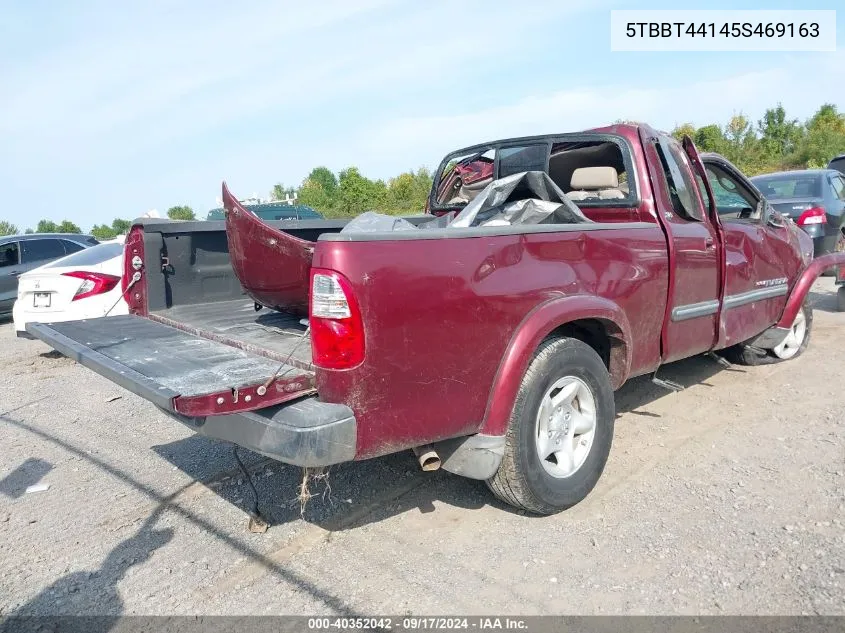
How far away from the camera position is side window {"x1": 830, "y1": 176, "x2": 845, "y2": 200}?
9.72m

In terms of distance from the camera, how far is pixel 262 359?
3090mm

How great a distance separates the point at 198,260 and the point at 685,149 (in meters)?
3.41

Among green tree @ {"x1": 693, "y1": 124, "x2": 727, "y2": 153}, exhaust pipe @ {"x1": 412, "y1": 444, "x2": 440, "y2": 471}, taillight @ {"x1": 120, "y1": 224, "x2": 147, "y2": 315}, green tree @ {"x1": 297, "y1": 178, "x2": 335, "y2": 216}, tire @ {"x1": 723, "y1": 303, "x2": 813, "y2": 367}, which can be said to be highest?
green tree @ {"x1": 693, "y1": 124, "x2": 727, "y2": 153}

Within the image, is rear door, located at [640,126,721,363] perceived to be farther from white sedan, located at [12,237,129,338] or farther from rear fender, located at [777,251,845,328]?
white sedan, located at [12,237,129,338]

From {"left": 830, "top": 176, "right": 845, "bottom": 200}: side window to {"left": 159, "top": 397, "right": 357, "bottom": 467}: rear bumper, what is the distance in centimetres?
979

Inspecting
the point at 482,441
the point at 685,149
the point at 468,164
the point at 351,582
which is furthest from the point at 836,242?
the point at 351,582

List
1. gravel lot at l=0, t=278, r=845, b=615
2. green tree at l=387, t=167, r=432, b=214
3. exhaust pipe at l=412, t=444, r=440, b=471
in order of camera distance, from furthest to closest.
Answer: green tree at l=387, t=167, r=432, b=214
exhaust pipe at l=412, t=444, r=440, b=471
gravel lot at l=0, t=278, r=845, b=615

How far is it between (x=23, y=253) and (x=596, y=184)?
435 inches

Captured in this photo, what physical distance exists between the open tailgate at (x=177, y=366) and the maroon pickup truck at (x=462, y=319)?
0.04ft

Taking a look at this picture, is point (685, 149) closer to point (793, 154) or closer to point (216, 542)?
point (216, 542)

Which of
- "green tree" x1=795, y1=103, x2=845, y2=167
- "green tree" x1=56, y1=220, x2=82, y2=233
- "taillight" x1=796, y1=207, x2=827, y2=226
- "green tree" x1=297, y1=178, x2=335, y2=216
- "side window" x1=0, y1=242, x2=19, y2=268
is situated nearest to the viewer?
"taillight" x1=796, y1=207, x2=827, y2=226

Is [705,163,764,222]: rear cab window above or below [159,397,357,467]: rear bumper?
above

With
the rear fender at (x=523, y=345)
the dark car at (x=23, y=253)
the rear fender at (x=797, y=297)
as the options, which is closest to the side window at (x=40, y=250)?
the dark car at (x=23, y=253)

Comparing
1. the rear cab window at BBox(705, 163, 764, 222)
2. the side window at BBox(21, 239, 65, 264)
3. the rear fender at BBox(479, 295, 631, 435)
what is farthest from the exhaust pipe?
the side window at BBox(21, 239, 65, 264)
